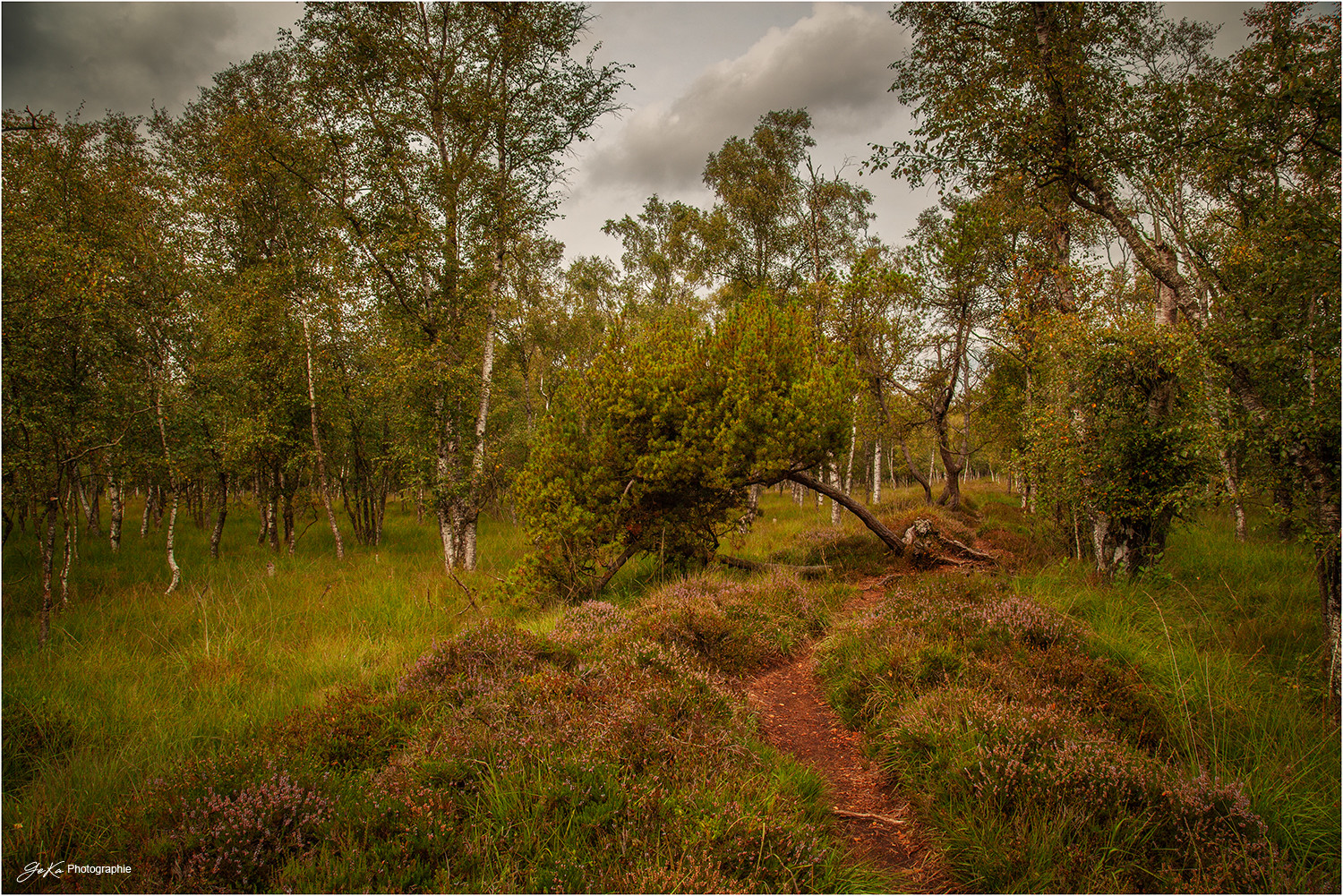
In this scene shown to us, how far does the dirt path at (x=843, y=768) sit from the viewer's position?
335cm

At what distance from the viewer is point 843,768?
14.5ft

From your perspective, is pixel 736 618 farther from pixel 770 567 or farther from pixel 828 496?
pixel 828 496

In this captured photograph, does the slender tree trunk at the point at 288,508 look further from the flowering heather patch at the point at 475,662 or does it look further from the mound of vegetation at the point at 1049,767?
the mound of vegetation at the point at 1049,767

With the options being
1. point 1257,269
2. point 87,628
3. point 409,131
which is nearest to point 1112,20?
point 1257,269

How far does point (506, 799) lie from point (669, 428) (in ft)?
24.4

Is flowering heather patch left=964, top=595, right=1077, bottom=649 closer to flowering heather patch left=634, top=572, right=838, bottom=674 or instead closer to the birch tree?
flowering heather patch left=634, top=572, right=838, bottom=674

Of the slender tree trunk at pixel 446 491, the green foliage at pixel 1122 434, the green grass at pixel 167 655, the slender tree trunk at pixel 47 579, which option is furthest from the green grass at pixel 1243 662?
the slender tree trunk at pixel 47 579

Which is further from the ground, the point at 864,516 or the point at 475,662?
the point at 864,516

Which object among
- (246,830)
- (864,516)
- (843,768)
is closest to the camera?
(246,830)

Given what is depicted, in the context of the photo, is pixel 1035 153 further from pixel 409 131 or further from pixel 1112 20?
pixel 409 131

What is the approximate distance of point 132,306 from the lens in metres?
11.2

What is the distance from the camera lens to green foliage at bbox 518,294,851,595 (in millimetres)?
9523

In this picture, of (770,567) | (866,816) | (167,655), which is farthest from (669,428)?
(167,655)

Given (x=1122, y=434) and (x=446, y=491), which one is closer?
(x=1122, y=434)
